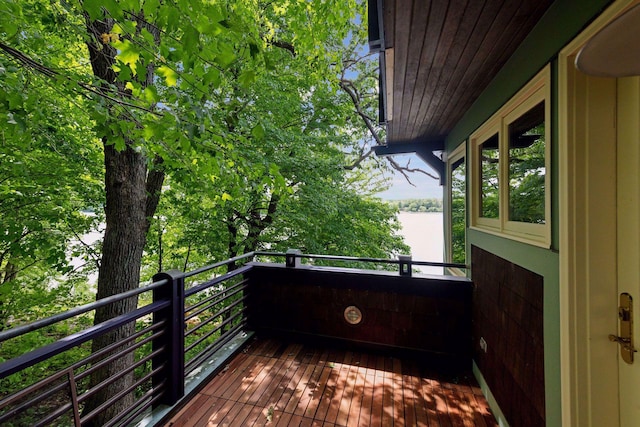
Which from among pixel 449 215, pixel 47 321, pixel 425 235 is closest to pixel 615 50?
pixel 47 321

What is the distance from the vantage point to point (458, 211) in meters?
3.23

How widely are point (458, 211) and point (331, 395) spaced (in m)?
2.49

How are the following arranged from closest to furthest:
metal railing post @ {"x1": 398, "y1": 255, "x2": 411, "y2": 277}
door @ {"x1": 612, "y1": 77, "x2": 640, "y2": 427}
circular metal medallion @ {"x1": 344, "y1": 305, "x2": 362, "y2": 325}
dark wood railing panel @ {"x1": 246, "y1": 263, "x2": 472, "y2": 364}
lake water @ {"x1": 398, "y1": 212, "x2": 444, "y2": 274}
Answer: door @ {"x1": 612, "y1": 77, "x2": 640, "y2": 427} < dark wood railing panel @ {"x1": 246, "y1": 263, "x2": 472, "y2": 364} < metal railing post @ {"x1": 398, "y1": 255, "x2": 411, "y2": 277} < circular metal medallion @ {"x1": 344, "y1": 305, "x2": 362, "y2": 325} < lake water @ {"x1": 398, "y1": 212, "x2": 444, "y2": 274}

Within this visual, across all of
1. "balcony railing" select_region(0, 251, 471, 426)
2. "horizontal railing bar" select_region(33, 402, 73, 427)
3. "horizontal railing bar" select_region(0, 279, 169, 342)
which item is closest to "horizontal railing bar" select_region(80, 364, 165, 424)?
"balcony railing" select_region(0, 251, 471, 426)

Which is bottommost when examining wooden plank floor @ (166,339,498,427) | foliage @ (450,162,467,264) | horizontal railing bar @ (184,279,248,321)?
wooden plank floor @ (166,339,498,427)

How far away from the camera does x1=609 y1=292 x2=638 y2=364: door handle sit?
1.00 metres

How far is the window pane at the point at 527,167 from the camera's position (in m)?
1.46

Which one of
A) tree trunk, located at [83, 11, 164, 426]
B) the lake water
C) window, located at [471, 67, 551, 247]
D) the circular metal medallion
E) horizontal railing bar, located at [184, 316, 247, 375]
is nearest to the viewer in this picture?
window, located at [471, 67, 551, 247]

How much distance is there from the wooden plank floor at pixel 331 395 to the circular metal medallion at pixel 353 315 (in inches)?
13.2

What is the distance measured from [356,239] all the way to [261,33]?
4.10 m

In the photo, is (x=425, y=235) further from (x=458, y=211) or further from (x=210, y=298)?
(x=210, y=298)

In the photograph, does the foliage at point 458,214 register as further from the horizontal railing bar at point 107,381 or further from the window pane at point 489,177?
the horizontal railing bar at point 107,381

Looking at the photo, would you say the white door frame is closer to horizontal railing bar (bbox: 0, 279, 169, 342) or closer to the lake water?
horizontal railing bar (bbox: 0, 279, 169, 342)

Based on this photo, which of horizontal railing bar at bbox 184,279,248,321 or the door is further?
horizontal railing bar at bbox 184,279,248,321
